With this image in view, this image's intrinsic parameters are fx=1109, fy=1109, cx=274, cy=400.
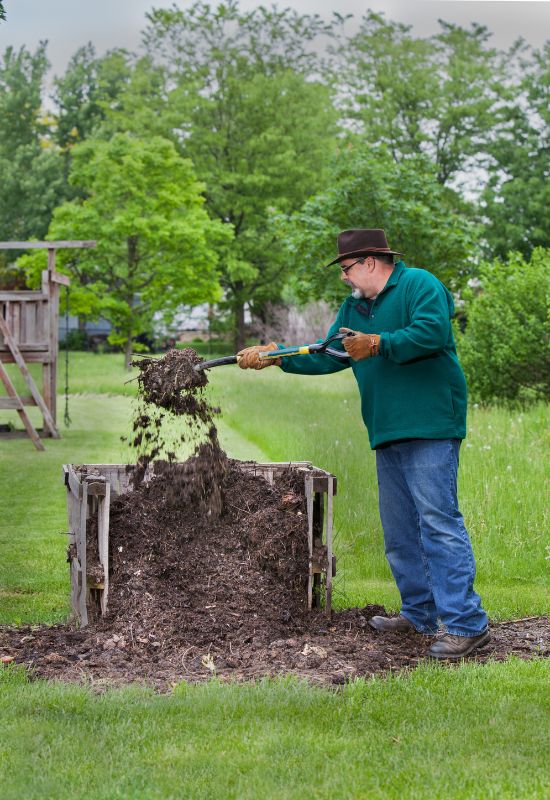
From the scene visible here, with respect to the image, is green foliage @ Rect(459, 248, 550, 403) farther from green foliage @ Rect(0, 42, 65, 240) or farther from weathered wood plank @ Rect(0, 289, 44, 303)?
green foliage @ Rect(0, 42, 65, 240)

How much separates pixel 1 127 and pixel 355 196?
2514 centimetres

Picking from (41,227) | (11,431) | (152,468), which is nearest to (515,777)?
(152,468)

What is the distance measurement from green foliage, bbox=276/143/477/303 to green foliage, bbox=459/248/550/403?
27.4 ft

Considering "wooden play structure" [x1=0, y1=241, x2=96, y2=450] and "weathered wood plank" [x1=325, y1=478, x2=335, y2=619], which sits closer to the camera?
"weathered wood plank" [x1=325, y1=478, x2=335, y2=619]

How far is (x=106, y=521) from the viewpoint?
18.0 feet

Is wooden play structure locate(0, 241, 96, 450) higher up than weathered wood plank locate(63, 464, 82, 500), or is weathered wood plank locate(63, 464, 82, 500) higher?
wooden play structure locate(0, 241, 96, 450)

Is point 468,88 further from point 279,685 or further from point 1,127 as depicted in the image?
point 279,685

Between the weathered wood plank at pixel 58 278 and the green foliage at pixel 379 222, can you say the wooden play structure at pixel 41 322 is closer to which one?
the weathered wood plank at pixel 58 278

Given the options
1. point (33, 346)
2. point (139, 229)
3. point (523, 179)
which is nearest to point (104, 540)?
point (33, 346)

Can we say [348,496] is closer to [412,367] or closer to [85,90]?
[412,367]

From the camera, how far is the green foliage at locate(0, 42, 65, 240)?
141 feet

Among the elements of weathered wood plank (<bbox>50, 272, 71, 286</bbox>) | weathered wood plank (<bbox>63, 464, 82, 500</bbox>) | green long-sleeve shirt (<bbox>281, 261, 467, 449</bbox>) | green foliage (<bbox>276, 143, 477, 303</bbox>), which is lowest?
weathered wood plank (<bbox>63, 464, 82, 500</bbox>)

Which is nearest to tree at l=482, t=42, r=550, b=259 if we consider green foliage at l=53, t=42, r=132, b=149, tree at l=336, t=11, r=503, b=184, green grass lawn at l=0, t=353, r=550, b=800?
tree at l=336, t=11, r=503, b=184

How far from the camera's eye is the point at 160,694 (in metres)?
4.45
